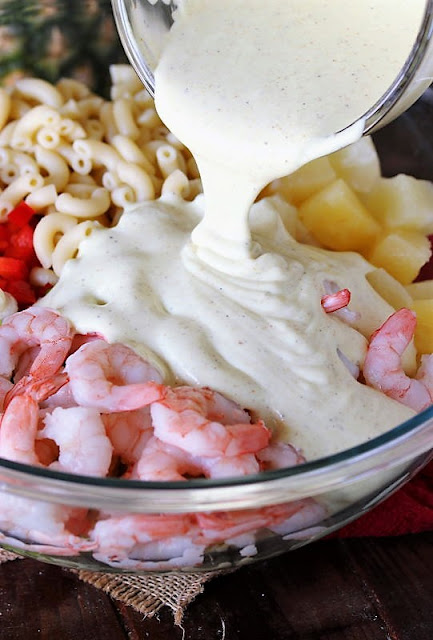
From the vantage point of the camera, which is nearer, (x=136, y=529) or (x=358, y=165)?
(x=136, y=529)

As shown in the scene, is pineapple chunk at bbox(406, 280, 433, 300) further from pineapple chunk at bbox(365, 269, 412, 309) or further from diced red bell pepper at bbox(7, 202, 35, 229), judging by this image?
diced red bell pepper at bbox(7, 202, 35, 229)

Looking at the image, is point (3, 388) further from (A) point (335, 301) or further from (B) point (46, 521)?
(A) point (335, 301)

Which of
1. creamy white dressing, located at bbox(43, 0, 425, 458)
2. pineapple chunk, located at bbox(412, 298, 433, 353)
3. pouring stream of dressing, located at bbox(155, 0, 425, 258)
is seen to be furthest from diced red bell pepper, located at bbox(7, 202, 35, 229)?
pineapple chunk, located at bbox(412, 298, 433, 353)

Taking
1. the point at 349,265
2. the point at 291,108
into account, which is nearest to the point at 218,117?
the point at 291,108

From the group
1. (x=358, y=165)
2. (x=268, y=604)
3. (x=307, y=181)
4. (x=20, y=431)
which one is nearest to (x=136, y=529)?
(x=20, y=431)

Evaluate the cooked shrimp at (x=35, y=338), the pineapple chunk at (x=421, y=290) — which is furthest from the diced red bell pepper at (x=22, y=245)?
the pineapple chunk at (x=421, y=290)

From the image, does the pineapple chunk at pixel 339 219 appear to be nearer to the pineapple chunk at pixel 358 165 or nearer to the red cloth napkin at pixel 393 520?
the pineapple chunk at pixel 358 165

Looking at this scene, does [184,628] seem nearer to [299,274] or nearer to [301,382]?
[301,382]
